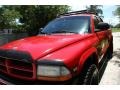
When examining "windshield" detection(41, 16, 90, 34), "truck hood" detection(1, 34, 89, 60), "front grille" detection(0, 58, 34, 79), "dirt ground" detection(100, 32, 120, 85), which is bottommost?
"dirt ground" detection(100, 32, 120, 85)

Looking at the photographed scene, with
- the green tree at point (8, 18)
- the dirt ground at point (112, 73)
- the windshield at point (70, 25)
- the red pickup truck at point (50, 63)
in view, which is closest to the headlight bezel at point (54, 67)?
the red pickup truck at point (50, 63)

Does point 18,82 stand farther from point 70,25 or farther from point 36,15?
point 36,15

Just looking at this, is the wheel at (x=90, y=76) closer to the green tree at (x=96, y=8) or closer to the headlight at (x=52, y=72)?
the headlight at (x=52, y=72)

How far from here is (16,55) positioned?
8.43 feet

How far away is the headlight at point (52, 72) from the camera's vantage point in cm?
236

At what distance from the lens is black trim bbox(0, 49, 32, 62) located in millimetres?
2480

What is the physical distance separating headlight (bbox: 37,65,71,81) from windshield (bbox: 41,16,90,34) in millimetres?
1375

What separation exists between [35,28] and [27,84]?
8.85ft

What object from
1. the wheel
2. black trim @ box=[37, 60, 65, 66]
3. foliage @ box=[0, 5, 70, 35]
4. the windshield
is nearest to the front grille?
black trim @ box=[37, 60, 65, 66]

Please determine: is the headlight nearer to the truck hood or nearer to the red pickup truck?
the red pickup truck

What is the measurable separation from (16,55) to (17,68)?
160 millimetres

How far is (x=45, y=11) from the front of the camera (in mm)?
5254

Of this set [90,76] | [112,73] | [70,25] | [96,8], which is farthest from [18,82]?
[96,8]

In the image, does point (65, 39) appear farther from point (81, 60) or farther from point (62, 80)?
point (62, 80)
